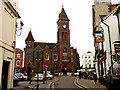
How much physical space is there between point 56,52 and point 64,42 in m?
5.36

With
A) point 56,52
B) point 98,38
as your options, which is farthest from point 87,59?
point 98,38

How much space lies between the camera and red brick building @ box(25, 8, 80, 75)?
53906 millimetres

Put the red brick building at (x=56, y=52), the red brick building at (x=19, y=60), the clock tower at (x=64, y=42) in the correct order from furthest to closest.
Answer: the clock tower at (x=64, y=42) → the red brick building at (x=56, y=52) → the red brick building at (x=19, y=60)

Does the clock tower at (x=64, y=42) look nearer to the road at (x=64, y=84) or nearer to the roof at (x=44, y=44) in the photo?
the roof at (x=44, y=44)

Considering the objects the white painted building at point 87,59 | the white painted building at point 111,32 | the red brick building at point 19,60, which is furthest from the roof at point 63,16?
the white painted building at point 111,32

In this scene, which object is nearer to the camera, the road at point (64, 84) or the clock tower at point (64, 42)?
the road at point (64, 84)

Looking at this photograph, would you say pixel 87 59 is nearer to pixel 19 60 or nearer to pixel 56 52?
pixel 56 52

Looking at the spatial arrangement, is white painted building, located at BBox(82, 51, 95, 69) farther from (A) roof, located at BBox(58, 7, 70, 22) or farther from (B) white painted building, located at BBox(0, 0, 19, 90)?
(B) white painted building, located at BBox(0, 0, 19, 90)

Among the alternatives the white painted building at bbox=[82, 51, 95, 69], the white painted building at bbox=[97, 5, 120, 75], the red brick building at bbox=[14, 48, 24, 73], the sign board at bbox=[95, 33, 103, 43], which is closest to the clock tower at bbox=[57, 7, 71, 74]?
the red brick building at bbox=[14, 48, 24, 73]

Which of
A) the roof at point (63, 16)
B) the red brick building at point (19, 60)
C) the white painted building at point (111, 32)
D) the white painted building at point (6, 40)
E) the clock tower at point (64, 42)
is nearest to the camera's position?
the white painted building at point (6, 40)

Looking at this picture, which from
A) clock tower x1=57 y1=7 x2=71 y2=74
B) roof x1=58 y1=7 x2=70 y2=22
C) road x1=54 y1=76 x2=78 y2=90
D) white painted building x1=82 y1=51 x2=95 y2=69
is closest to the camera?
road x1=54 y1=76 x2=78 y2=90

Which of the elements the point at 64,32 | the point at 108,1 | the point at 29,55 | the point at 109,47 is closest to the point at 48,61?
the point at 29,55

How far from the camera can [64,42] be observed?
187ft

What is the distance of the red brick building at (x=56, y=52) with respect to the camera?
177 ft
